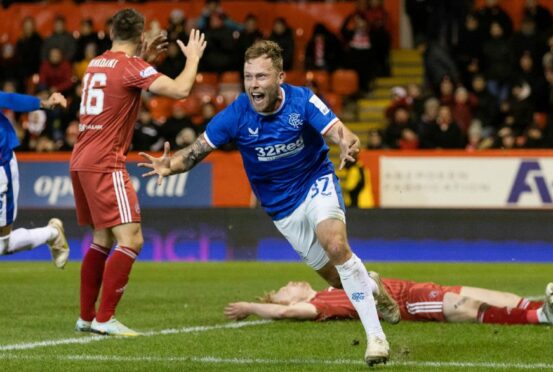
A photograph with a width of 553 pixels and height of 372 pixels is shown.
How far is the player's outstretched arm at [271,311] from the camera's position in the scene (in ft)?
32.3

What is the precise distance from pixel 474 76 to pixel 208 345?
16.3 metres

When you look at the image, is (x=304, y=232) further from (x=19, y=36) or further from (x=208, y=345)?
(x=19, y=36)

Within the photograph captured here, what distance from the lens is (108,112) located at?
9.70 metres

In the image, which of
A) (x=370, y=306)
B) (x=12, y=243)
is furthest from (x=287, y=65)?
(x=370, y=306)

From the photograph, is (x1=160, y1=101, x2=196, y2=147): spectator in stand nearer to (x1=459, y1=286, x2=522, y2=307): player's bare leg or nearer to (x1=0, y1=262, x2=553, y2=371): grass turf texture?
(x1=0, y1=262, x2=553, y2=371): grass turf texture

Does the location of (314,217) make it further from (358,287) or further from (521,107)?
(521,107)

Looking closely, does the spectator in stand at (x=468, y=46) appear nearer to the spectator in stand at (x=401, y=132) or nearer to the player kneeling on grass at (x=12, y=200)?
the spectator in stand at (x=401, y=132)

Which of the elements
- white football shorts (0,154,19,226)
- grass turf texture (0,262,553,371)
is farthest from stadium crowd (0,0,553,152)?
white football shorts (0,154,19,226)

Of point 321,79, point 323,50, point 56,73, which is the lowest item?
point 321,79

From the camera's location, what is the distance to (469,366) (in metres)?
7.84

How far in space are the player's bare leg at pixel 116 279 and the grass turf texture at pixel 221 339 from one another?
217mm

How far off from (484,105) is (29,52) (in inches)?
398

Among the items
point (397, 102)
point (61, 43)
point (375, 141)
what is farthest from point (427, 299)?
point (61, 43)

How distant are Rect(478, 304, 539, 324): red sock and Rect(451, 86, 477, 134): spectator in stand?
1356 centimetres
